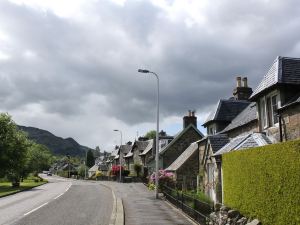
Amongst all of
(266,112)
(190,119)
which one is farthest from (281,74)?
(190,119)

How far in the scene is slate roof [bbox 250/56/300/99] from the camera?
19578 mm

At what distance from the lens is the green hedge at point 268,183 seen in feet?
34.0

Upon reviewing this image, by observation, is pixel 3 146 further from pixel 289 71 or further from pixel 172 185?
pixel 289 71

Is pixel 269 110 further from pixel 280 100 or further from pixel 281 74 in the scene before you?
pixel 281 74

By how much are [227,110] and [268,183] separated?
877 inches

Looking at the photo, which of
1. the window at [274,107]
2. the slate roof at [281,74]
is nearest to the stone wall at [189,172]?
the slate roof at [281,74]

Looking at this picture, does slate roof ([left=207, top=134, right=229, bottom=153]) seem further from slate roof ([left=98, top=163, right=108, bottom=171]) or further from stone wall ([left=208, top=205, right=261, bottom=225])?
slate roof ([left=98, top=163, right=108, bottom=171])

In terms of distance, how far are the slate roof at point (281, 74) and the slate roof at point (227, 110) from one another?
11.6 meters

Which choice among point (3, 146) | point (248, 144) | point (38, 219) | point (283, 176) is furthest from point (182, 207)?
point (3, 146)

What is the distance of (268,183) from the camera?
12141mm

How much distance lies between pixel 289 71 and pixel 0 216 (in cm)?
1614

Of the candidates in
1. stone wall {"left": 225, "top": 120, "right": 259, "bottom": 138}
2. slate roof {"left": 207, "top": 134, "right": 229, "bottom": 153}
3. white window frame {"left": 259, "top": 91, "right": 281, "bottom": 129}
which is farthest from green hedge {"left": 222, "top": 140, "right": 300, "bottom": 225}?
slate roof {"left": 207, "top": 134, "right": 229, "bottom": 153}

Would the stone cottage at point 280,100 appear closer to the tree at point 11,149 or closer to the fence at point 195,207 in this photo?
the fence at point 195,207

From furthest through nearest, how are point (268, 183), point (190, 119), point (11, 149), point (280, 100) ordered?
point (11, 149) < point (190, 119) < point (280, 100) < point (268, 183)
